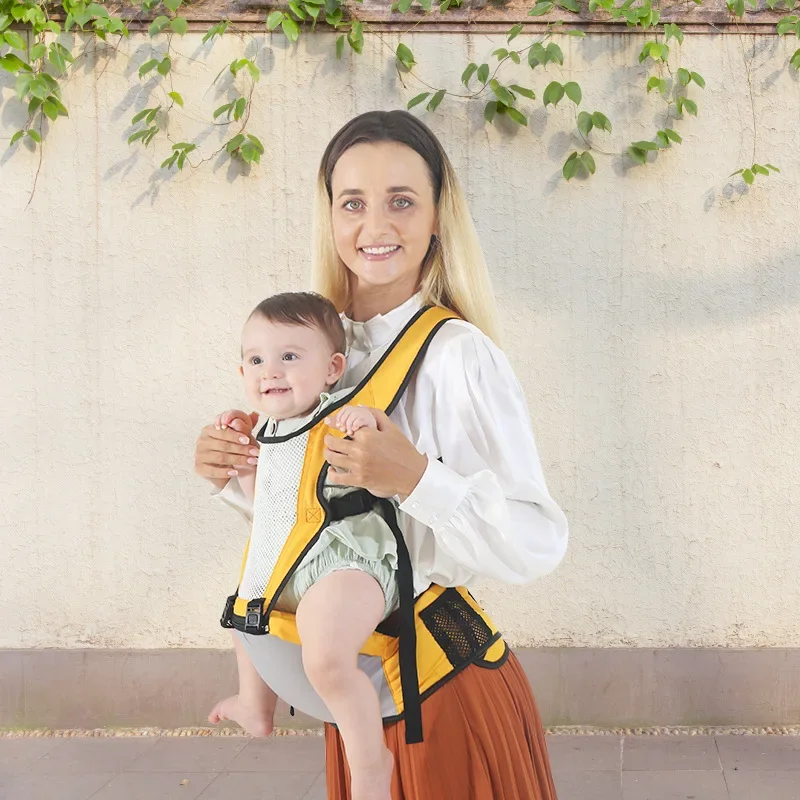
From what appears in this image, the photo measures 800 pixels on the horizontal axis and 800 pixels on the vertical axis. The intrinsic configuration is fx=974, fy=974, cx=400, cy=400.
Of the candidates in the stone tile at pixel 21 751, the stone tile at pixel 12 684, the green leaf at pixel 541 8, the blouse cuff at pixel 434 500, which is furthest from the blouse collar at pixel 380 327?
the stone tile at pixel 12 684

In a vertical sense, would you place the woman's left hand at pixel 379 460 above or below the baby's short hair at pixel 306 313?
below

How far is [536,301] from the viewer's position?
4.03m

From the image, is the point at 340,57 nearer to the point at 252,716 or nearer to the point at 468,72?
the point at 468,72

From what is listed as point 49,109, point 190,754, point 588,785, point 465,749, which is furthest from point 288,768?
point 49,109

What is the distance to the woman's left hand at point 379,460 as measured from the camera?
4.66ft

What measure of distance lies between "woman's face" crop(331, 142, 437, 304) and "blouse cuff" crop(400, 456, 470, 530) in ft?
1.42

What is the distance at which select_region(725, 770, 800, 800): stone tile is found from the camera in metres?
3.46

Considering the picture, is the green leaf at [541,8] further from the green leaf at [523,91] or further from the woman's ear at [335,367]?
the woman's ear at [335,367]

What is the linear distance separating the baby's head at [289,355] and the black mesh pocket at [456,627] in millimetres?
397

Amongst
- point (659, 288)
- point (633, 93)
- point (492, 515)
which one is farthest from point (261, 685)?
point (633, 93)

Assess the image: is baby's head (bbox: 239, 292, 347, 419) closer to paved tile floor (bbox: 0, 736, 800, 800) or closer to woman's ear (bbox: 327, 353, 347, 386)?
woman's ear (bbox: 327, 353, 347, 386)

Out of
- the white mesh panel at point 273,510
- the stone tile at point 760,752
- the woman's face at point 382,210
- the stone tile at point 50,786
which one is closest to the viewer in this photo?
the white mesh panel at point 273,510

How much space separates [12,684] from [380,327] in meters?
3.23

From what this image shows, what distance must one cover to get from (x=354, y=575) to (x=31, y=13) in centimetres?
326
